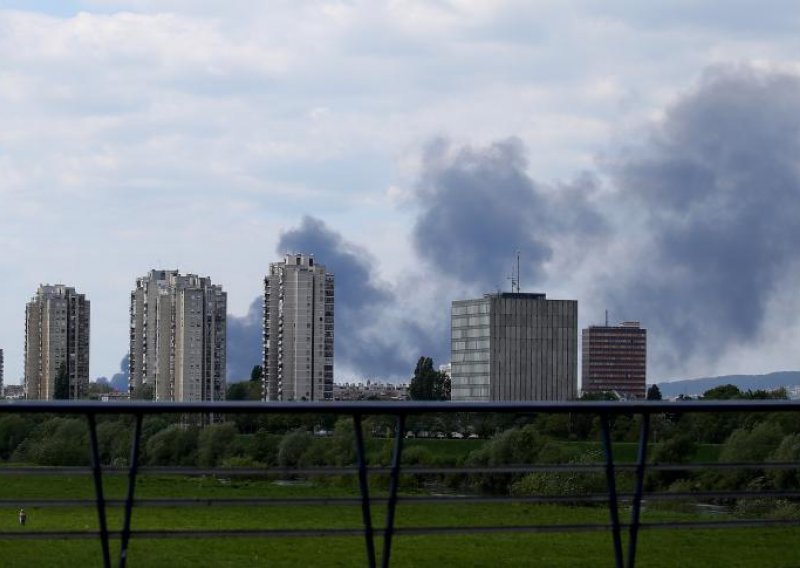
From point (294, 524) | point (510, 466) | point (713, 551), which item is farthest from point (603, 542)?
point (510, 466)

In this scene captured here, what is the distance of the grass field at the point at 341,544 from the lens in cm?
1039

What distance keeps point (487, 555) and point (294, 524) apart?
70.5 inches

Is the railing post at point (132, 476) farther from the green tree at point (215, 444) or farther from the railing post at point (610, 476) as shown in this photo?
the railing post at point (610, 476)

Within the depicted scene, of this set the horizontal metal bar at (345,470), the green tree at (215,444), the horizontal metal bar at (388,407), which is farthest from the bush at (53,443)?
the horizontal metal bar at (388,407)

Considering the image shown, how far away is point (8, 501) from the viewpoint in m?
7.99

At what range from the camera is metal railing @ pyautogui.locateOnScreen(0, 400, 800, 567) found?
7.75m

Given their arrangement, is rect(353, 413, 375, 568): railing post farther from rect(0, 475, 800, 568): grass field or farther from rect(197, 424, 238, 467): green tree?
rect(0, 475, 800, 568): grass field

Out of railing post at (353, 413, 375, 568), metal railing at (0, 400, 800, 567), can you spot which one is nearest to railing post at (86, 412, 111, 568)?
metal railing at (0, 400, 800, 567)

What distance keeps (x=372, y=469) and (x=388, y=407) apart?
0.47 metres

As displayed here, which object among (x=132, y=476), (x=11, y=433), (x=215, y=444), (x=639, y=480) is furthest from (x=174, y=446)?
(x=639, y=480)

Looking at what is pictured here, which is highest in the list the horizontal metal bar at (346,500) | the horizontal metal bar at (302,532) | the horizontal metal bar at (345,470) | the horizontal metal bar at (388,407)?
the horizontal metal bar at (388,407)

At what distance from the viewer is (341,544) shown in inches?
438

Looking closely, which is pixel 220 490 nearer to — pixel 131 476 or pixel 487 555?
pixel 487 555

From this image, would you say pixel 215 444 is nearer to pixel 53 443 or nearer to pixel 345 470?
pixel 345 470
